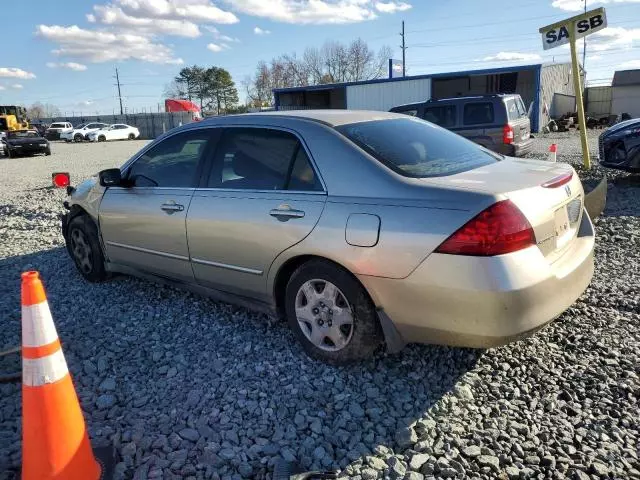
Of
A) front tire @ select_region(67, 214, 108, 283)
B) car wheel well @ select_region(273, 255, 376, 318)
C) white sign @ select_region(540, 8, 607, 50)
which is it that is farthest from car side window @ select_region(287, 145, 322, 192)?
white sign @ select_region(540, 8, 607, 50)

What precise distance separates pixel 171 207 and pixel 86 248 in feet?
5.15

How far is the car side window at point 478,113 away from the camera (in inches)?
456

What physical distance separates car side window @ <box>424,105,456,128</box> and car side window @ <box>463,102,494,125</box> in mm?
283

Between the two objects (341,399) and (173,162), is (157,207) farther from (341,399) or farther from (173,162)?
(341,399)

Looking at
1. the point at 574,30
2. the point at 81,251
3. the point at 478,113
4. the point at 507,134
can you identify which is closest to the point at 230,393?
the point at 81,251

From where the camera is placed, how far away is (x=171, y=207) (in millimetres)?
4043

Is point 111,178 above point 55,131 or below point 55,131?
below

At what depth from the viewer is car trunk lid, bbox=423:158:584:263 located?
2715 mm

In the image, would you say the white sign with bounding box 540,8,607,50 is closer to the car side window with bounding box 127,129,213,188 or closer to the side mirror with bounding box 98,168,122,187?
the car side window with bounding box 127,129,213,188

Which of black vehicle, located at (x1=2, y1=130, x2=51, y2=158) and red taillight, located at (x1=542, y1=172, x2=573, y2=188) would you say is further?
black vehicle, located at (x1=2, y1=130, x2=51, y2=158)

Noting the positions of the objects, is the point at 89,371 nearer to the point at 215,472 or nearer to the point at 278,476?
the point at 215,472

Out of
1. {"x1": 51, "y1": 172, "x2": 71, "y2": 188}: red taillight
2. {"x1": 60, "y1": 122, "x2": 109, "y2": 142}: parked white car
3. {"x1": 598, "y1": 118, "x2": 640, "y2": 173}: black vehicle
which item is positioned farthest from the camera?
{"x1": 60, "y1": 122, "x2": 109, "y2": 142}: parked white car

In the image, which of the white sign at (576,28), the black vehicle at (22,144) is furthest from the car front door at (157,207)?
the black vehicle at (22,144)

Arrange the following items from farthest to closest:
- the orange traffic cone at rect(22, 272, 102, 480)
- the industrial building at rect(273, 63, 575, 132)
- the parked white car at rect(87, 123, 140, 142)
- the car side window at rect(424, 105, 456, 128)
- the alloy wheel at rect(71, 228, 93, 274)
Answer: the parked white car at rect(87, 123, 140, 142)
the industrial building at rect(273, 63, 575, 132)
the car side window at rect(424, 105, 456, 128)
the alloy wheel at rect(71, 228, 93, 274)
the orange traffic cone at rect(22, 272, 102, 480)
